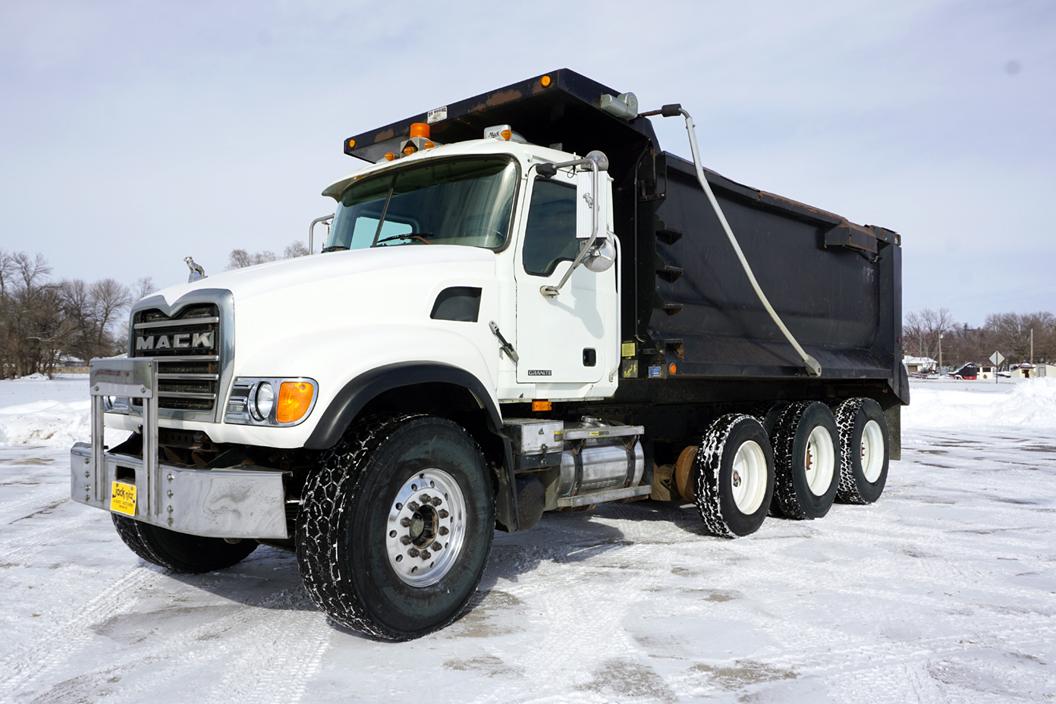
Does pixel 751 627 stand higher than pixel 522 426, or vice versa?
pixel 522 426

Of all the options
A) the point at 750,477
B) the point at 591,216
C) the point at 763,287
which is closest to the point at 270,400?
the point at 591,216

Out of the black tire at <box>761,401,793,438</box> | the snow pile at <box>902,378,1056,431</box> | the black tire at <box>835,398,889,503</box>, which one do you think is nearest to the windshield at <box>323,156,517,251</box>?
the black tire at <box>761,401,793,438</box>

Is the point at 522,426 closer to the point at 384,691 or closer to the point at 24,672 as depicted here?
the point at 384,691

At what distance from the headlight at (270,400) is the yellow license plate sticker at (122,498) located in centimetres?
69

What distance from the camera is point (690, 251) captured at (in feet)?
21.8

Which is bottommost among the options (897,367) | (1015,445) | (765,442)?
(1015,445)

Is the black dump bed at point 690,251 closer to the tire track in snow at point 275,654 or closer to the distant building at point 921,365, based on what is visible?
the tire track in snow at point 275,654

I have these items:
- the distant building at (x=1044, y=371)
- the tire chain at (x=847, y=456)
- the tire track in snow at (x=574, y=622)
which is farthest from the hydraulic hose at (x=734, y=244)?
the distant building at (x=1044, y=371)

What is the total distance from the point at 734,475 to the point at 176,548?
174 inches

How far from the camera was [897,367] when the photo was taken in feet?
32.5

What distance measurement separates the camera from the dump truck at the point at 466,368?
13.0 ft

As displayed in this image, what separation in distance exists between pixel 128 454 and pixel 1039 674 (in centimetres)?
481

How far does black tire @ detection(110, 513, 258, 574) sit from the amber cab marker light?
1.73m

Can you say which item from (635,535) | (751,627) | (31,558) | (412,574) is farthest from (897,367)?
(31,558)
